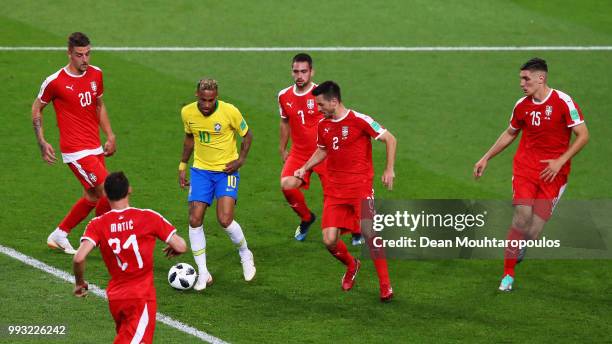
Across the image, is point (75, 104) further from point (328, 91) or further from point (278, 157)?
point (278, 157)

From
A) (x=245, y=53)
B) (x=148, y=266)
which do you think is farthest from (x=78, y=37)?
(x=245, y=53)

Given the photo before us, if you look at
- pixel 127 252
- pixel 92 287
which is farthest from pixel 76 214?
pixel 127 252

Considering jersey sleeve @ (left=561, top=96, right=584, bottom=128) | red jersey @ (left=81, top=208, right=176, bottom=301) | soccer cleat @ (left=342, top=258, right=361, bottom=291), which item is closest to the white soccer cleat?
soccer cleat @ (left=342, top=258, right=361, bottom=291)

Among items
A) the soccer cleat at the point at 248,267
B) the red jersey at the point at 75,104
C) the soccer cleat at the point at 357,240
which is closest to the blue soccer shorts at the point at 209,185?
the soccer cleat at the point at 248,267

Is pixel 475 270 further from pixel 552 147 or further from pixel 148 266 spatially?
pixel 148 266

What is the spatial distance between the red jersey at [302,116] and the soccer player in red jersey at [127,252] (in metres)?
4.53

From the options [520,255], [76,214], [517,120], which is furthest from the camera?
[76,214]

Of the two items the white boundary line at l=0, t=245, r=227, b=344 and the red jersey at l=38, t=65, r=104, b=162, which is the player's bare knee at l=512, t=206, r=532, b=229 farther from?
the red jersey at l=38, t=65, r=104, b=162

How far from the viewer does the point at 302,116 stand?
13500mm

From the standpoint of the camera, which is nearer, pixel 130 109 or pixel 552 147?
pixel 552 147

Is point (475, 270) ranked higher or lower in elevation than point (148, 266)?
lower

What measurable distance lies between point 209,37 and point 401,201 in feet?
24.2

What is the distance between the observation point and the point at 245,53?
20531 mm

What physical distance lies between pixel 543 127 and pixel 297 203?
3.31 m
